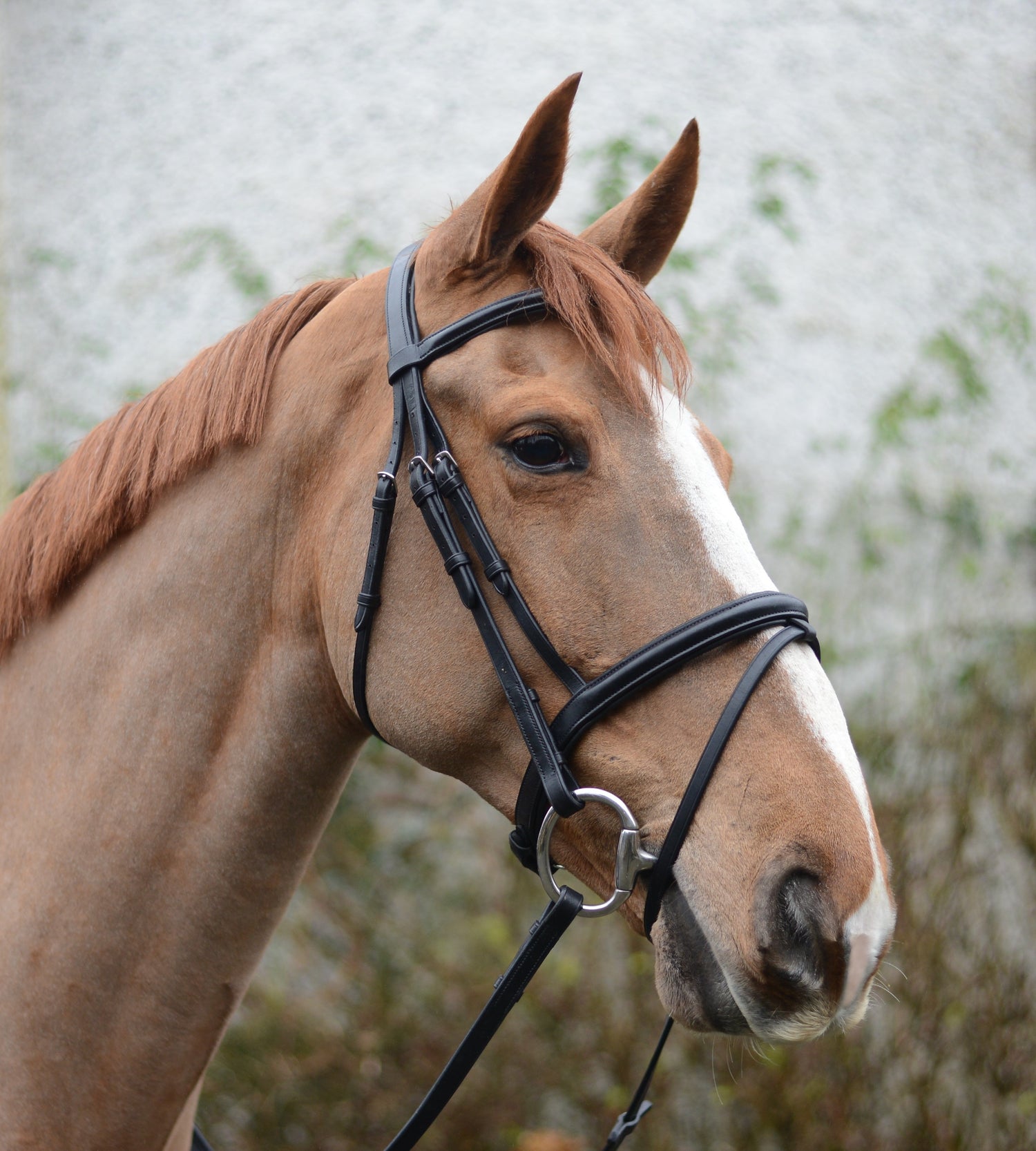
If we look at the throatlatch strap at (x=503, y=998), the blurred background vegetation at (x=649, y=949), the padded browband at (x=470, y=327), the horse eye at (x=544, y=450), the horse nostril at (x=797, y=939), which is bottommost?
the blurred background vegetation at (x=649, y=949)

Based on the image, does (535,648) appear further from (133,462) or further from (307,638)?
(133,462)

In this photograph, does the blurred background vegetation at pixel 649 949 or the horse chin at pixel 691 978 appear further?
the blurred background vegetation at pixel 649 949

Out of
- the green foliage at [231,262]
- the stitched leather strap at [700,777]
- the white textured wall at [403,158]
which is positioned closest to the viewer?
the stitched leather strap at [700,777]

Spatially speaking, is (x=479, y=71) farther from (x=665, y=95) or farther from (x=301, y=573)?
(x=301, y=573)

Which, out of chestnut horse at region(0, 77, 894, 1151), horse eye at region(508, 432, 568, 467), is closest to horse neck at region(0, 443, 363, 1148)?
chestnut horse at region(0, 77, 894, 1151)

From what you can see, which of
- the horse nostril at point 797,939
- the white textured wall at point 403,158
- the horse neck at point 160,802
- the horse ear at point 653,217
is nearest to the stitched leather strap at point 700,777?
the horse nostril at point 797,939

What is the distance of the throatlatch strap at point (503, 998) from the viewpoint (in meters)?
1.39

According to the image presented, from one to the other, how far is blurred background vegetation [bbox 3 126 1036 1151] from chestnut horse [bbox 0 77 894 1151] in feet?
7.96

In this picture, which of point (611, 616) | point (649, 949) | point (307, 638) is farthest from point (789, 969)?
point (649, 949)

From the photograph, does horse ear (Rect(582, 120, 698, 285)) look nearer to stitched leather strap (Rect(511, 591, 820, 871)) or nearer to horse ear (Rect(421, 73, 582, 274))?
horse ear (Rect(421, 73, 582, 274))

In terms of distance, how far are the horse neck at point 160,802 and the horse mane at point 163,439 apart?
53 millimetres

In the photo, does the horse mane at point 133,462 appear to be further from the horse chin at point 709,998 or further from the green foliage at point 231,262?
the green foliage at point 231,262

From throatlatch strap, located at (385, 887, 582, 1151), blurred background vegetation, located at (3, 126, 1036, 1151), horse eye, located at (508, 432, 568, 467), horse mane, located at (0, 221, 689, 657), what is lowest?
blurred background vegetation, located at (3, 126, 1036, 1151)

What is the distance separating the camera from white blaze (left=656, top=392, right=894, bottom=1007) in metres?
1.13
